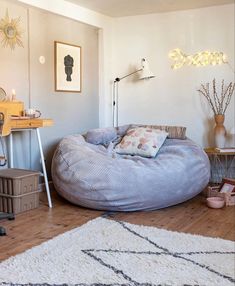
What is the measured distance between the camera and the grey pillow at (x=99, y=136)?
15.0 feet

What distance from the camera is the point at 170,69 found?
210 inches

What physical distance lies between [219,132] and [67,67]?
6.58 ft

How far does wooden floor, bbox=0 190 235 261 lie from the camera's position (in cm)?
299

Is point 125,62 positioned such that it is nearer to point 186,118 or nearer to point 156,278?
point 186,118

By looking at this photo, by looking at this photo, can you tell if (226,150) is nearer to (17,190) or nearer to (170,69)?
A: (170,69)

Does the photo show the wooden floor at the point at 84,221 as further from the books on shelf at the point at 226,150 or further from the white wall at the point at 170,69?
the white wall at the point at 170,69

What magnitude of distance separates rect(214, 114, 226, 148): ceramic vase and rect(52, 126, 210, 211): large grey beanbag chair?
29.1 inches

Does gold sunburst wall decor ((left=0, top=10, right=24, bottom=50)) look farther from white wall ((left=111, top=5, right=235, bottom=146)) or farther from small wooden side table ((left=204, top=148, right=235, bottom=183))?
small wooden side table ((left=204, top=148, right=235, bottom=183))

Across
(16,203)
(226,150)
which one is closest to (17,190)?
(16,203)

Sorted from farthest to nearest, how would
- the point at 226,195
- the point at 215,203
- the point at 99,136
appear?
the point at 99,136 < the point at 226,195 < the point at 215,203

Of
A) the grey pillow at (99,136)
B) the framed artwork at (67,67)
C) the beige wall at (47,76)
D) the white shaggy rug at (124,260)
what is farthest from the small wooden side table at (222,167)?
the white shaggy rug at (124,260)

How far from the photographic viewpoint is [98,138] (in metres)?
4.60

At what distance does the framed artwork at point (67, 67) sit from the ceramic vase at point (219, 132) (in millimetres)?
1789

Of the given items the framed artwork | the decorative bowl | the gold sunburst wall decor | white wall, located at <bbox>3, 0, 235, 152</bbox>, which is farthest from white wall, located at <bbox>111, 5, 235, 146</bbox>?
the gold sunburst wall decor
